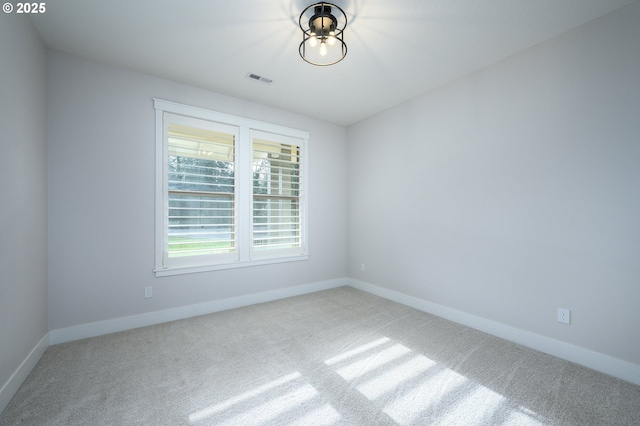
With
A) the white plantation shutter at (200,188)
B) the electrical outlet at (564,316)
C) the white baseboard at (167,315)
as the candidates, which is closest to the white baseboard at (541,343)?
the electrical outlet at (564,316)

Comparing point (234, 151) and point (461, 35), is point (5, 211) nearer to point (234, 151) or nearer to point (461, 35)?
point (234, 151)

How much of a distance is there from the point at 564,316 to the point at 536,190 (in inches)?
43.1

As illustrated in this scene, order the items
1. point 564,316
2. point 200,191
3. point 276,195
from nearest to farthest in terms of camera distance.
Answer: point 564,316 → point 200,191 → point 276,195

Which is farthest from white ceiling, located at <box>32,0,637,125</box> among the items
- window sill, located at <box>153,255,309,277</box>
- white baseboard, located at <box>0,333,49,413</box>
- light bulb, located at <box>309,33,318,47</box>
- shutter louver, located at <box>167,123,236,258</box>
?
white baseboard, located at <box>0,333,49,413</box>

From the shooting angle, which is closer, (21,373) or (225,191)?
(21,373)

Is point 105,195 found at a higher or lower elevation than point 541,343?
higher

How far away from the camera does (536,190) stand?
249 cm

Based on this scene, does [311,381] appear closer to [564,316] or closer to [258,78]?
[564,316]

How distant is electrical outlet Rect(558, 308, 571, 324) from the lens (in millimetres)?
2287

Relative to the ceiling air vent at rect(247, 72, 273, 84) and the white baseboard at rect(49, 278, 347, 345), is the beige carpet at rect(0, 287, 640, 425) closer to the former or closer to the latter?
the white baseboard at rect(49, 278, 347, 345)

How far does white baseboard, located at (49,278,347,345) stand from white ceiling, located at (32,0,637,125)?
2.63 metres

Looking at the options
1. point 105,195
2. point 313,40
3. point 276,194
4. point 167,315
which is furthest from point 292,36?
point 167,315

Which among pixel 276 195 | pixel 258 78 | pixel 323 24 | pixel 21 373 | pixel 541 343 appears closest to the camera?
pixel 21 373

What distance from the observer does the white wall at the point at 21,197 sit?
177 cm
